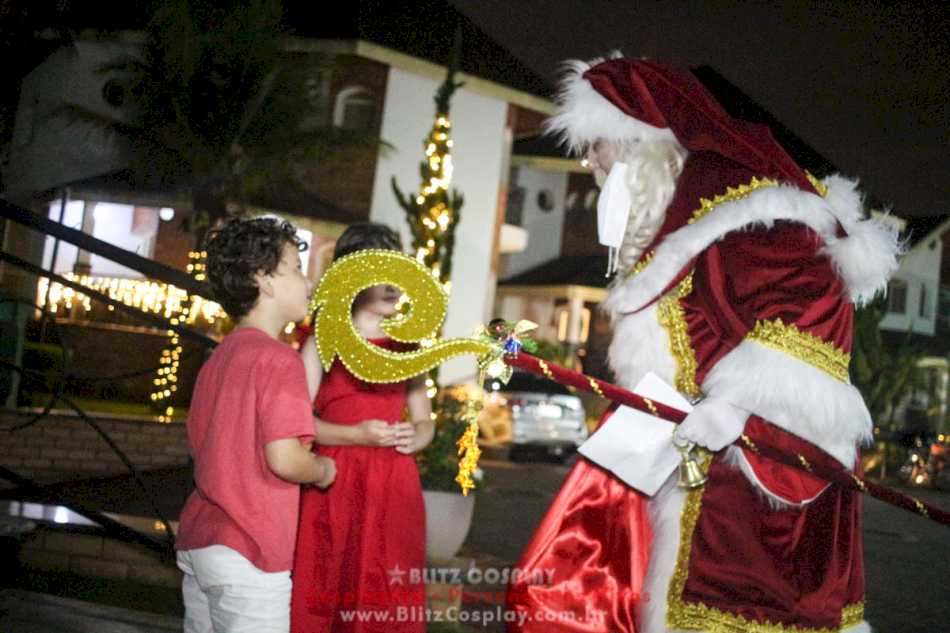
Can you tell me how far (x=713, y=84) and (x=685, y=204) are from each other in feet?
60.1

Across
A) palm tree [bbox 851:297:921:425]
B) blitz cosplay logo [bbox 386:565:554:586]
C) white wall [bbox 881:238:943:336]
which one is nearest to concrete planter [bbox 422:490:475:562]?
blitz cosplay logo [bbox 386:565:554:586]

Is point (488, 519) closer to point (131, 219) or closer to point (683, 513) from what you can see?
point (683, 513)

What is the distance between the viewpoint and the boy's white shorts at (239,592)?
231 cm

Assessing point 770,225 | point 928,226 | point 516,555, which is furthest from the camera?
point 928,226

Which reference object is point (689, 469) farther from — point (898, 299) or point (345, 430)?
point (898, 299)

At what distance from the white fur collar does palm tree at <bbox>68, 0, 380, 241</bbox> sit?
33.9ft

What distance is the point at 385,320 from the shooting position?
2451 mm

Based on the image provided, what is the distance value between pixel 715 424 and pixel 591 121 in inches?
40.1

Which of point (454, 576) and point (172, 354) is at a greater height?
point (172, 354)

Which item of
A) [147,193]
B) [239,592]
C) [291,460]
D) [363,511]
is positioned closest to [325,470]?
[291,460]

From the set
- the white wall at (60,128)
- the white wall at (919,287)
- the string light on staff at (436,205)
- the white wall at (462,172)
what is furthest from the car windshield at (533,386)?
the white wall at (919,287)

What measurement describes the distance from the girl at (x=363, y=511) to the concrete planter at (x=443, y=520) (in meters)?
2.04

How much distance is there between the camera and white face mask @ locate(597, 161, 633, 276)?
117 inches

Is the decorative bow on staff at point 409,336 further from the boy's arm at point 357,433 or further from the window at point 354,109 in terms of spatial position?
the window at point 354,109
